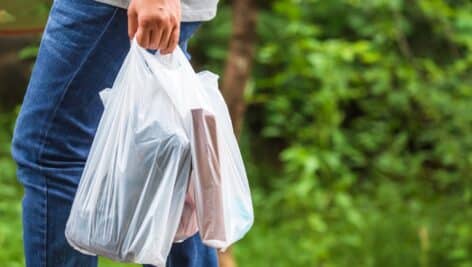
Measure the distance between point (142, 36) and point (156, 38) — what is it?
0.03 m

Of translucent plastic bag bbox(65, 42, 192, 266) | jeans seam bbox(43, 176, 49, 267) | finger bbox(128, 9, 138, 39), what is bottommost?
jeans seam bbox(43, 176, 49, 267)

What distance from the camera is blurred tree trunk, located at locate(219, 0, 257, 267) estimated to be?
400 cm

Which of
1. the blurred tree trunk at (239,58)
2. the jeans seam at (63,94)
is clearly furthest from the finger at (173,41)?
the blurred tree trunk at (239,58)

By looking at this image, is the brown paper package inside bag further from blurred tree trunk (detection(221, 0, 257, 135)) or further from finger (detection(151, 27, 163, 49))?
blurred tree trunk (detection(221, 0, 257, 135))

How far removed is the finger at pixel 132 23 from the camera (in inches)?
86.7

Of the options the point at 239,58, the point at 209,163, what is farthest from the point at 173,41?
the point at 239,58

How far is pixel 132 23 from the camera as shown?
2.22 meters

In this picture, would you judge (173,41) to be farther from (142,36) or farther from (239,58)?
(239,58)

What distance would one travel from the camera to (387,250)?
5.34m

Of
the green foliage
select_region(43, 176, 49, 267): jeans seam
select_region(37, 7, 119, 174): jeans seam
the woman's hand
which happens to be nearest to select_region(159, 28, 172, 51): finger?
the woman's hand

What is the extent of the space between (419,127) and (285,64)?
2.58 ft

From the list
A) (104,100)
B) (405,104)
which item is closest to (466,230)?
(405,104)

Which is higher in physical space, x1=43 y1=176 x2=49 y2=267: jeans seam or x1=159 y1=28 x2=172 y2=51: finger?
x1=159 y1=28 x2=172 y2=51: finger

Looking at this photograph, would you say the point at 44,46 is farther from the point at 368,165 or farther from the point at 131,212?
the point at 368,165
